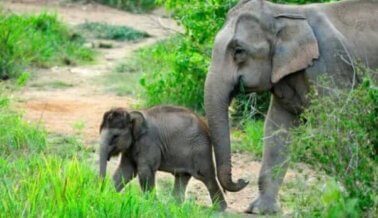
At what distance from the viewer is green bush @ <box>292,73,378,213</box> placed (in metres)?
6.86

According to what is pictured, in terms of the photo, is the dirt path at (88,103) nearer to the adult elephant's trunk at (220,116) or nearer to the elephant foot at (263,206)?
the elephant foot at (263,206)

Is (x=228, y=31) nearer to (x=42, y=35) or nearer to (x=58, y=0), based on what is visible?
(x=42, y=35)

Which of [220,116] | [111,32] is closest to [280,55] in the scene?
[220,116]

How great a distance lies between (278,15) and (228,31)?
39cm

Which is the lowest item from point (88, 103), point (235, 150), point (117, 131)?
point (88, 103)

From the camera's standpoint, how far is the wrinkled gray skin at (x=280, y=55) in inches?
327

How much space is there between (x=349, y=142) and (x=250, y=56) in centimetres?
172

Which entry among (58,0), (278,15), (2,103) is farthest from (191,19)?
(58,0)

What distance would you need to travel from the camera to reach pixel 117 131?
8.61 metres

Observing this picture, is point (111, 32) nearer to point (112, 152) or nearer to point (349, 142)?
point (112, 152)

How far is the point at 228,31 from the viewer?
8.47m

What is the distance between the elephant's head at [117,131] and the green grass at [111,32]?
1058 cm

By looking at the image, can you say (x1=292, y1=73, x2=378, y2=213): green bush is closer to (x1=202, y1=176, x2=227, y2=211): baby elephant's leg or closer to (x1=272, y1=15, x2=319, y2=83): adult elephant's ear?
(x1=272, y1=15, x2=319, y2=83): adult elephant's ear

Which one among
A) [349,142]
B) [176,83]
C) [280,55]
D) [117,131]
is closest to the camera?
[349,142]
